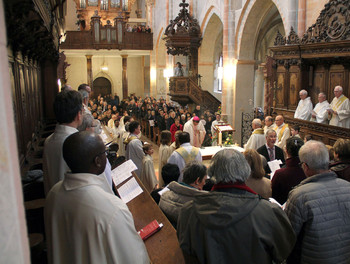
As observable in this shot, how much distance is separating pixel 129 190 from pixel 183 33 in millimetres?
16409

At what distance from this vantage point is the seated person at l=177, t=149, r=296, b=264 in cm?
212

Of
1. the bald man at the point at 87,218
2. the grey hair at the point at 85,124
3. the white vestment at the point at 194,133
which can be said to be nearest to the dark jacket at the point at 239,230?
the bald man at the point at 87,218

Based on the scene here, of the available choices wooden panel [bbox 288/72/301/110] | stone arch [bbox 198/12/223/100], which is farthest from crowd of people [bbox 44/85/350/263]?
stone arch [bbox 198/12/223/100]

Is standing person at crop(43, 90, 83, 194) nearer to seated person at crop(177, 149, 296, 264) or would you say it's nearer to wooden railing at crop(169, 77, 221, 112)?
seated person at crop(177, 149, 296, 264)

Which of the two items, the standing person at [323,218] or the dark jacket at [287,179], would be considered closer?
the standing person at [323,218]

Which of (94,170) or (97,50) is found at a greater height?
(97,50)

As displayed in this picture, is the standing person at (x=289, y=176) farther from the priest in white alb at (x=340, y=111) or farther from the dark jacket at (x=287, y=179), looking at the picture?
the priest in white alb at (x=340, y=111)

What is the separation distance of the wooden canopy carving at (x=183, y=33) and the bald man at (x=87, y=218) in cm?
1776

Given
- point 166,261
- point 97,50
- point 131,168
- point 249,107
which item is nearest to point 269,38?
point 249,107

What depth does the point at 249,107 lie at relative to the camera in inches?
616

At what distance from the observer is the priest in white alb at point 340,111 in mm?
8453

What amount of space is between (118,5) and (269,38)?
14.1m

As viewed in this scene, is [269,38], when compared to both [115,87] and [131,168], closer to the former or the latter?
[115,87]

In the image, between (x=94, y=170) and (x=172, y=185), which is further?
(x=172, y=185)
